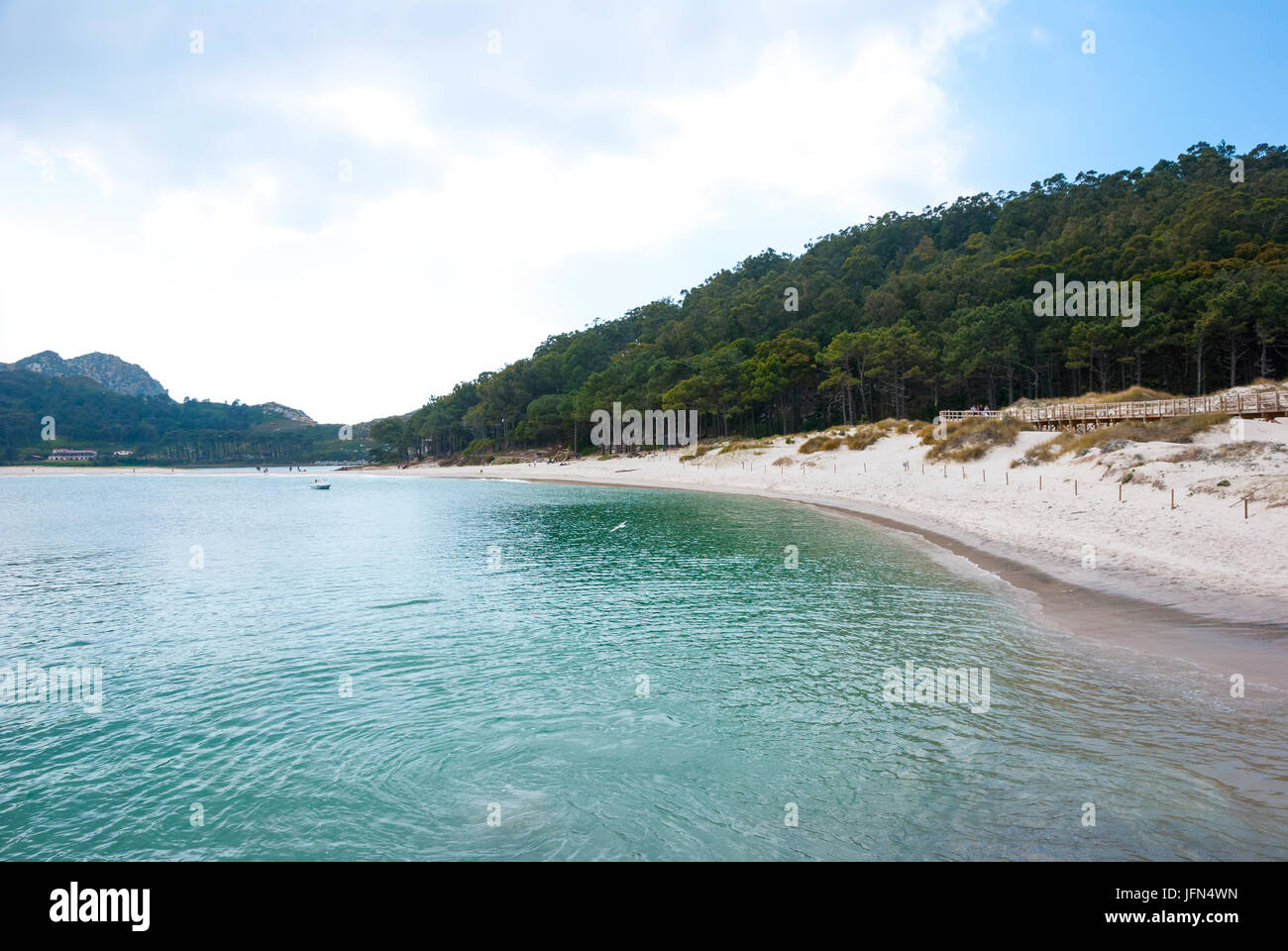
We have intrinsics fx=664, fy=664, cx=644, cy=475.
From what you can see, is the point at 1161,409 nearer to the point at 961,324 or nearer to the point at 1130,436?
the point at 1130,436

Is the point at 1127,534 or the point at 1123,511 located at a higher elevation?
the point at 1123,511

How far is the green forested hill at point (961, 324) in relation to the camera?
7338 cm

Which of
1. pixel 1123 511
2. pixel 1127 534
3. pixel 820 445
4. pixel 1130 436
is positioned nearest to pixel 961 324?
pixel 820 445

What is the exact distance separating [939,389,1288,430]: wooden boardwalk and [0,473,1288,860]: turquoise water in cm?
3541

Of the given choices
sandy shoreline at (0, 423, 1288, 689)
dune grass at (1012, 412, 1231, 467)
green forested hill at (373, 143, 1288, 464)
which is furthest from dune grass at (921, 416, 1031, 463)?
green forested hill at (373, 143, 1288, 464)

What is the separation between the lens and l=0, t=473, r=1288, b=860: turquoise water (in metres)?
8.12

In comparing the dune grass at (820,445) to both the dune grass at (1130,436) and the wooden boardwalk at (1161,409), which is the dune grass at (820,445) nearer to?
A: the wooden boardwalk at (1161,409)

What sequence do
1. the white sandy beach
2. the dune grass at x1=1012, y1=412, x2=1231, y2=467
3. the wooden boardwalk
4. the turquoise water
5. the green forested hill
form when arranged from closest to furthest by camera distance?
the turquoise water, the white sandy beach, the dune grass at x1=1012, y1=412, x2=1231, y2=467, the wooden boardwalk, the green forested hill

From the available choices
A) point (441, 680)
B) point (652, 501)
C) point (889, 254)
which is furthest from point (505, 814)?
point (889, 254)

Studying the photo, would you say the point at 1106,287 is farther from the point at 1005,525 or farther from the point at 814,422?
the point at 1005,525

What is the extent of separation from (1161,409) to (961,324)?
1662 inches

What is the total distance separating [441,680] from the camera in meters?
13.8

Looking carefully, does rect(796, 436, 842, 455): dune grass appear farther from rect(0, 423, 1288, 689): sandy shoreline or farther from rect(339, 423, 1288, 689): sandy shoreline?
rect(339, 423, 1288, 689): sandy shoreline

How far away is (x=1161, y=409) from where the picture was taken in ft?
154
